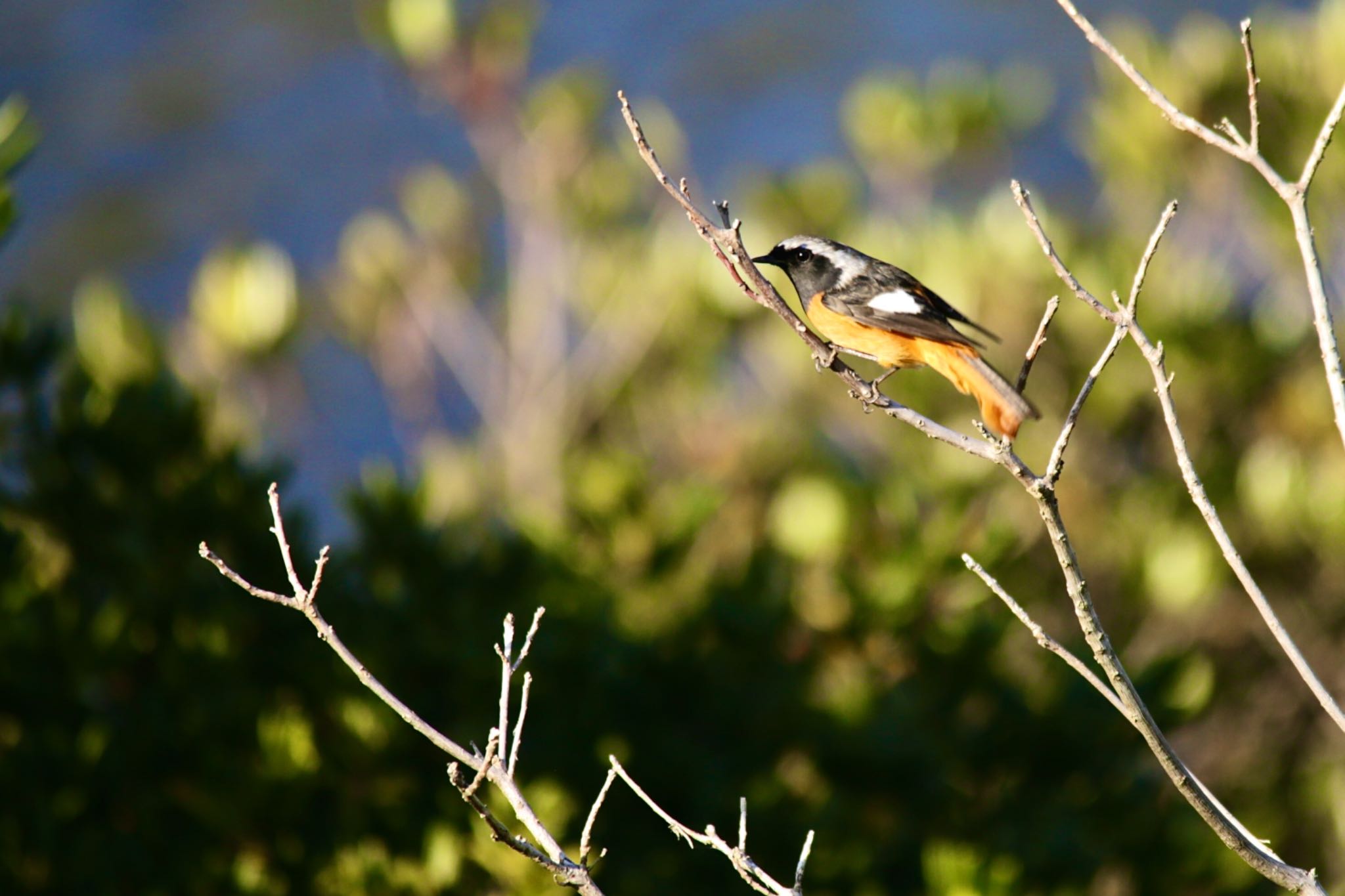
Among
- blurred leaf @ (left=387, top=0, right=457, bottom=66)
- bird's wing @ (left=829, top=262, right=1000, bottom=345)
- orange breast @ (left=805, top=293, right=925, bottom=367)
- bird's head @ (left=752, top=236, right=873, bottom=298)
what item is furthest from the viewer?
blurred leaf @ (left=387, top=0, right=457, bottom=66)

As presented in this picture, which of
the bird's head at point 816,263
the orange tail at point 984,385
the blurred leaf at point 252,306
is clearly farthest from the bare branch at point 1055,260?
the blurred leaf at point 252,306

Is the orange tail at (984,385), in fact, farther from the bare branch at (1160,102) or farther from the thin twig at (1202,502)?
the bare branch at (1160,102)

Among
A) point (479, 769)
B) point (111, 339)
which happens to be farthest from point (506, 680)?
point (111, 339)

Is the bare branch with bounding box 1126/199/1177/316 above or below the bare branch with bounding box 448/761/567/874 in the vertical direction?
above

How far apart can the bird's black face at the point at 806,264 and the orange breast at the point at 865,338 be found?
0.03 m

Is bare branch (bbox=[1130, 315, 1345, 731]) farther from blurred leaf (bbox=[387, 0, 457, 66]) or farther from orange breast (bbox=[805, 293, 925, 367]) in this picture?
blurred leaf (bbox=[387, 0, 457, 66])

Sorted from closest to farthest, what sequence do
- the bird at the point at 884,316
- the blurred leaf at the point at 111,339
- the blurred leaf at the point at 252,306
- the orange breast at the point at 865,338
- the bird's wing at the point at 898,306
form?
the bird at the point at 884,316
the bird's wing at the point at 898,306
the orange breast at the point at 865,338
the blurred leaf at the point at 111,339
the blurred leaf at the point at 252,306

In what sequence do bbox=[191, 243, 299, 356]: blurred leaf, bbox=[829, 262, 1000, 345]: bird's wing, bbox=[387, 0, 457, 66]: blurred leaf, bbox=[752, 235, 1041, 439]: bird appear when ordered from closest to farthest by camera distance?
1. bbox=[752, 235, 1041, 439]: bird
2. bbox=[829, 262, 1000, 345]: bird's wing
3. bbox=[191, 243, 299, 356]: blurred leaf
4. bbox=[387, 0, 457, 66]: blurred leaf

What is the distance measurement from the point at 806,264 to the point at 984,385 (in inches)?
22.8

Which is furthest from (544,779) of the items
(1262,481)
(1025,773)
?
(1262,481)

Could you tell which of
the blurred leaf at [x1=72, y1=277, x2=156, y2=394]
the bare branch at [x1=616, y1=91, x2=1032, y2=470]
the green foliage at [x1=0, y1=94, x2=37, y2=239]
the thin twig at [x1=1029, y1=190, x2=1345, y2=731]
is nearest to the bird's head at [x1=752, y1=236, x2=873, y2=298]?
the bare branch at [x1=616, y1=91, x2=1032, y2=470]

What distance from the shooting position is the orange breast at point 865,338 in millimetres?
1920

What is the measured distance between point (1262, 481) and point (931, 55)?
463cm

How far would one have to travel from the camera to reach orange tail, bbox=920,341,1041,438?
60.4 inches
